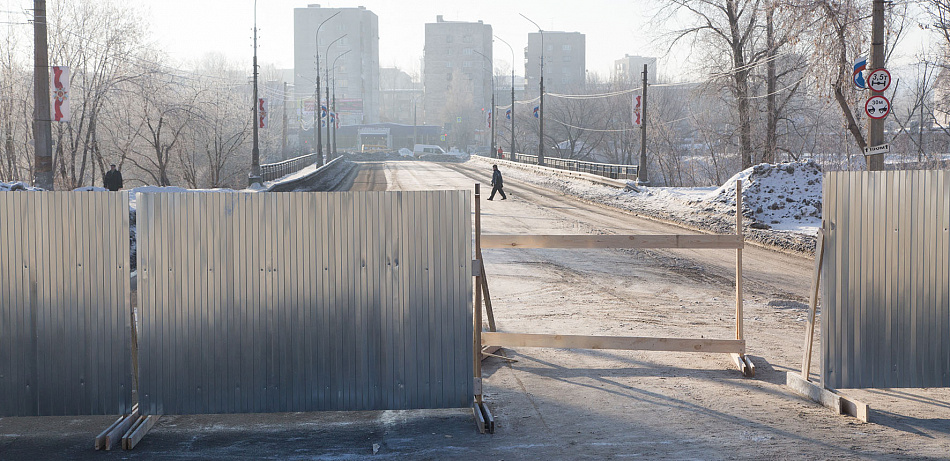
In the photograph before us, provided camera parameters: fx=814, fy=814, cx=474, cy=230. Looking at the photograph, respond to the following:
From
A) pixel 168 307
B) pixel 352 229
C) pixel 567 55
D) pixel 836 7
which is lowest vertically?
pixel 168 307

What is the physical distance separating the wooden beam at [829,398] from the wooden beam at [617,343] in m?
0.72

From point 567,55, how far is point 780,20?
543 ft

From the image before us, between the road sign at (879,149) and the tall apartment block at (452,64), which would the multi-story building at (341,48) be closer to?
the tall apartment block at (452,64)

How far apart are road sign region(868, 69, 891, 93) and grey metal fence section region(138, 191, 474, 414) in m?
11.6

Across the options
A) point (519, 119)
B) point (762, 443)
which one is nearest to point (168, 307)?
point (762, 443)

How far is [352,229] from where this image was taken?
244 inches

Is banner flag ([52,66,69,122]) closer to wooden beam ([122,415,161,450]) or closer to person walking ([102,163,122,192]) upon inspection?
person walking ([102,163,122,192])

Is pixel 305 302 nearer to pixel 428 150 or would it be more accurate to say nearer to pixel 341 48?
pixel 428 150

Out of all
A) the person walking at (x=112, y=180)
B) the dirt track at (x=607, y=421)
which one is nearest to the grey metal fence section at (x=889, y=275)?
the dirt track at (x=607, y=421)

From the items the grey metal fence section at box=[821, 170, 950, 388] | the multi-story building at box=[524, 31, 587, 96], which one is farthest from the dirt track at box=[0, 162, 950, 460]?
the multi-story building at box=[524, 31, 587, 96]

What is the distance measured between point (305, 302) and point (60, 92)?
16114 millimetres

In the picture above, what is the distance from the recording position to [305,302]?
244 inches

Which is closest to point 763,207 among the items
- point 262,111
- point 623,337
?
point 623,337

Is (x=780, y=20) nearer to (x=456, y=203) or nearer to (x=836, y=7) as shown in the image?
(x=836, y=7)
